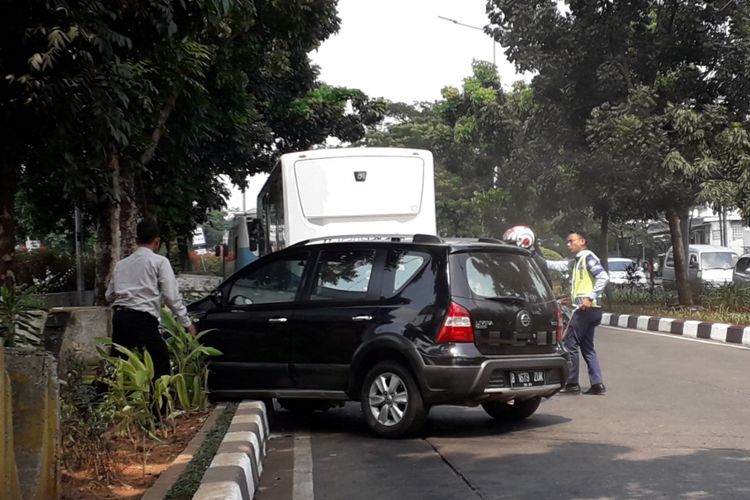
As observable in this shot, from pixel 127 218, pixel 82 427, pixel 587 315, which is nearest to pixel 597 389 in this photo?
pixel 587 315

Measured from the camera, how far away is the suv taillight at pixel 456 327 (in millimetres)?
7270

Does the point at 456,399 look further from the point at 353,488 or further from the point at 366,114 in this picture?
the point at 366,114

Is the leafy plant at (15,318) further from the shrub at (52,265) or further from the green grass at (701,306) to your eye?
the green grass at (701,306)

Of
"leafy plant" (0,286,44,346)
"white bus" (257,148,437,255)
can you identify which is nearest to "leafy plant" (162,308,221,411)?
"leafy plant" (0,286,44,346)

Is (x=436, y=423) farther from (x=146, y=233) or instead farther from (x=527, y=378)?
(x=146, y=233)

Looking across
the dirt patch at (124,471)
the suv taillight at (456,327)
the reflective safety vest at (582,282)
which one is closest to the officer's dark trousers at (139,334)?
the dirt patch at (124,471)

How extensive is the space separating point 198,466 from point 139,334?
81.0 inches

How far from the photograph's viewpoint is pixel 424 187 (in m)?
12.9

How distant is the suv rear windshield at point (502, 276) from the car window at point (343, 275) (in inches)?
32.7

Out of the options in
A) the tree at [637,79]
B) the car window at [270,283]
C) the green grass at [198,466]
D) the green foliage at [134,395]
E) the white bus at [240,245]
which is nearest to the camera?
the green grass at [198,466]

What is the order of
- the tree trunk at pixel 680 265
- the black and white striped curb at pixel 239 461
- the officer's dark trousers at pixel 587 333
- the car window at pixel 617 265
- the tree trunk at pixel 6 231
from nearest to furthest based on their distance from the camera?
the black and white striped curb at pixel 239 461 < the officer's dark trousers at pixel 587 333 < the tree trunk at pixel 6 231 < the tree trunk at pixel 680 265 < the car window at pixel 617 265

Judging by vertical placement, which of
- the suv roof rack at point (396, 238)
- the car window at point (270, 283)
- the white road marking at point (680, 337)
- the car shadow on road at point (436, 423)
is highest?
the suv roof rack at point (396, 238)

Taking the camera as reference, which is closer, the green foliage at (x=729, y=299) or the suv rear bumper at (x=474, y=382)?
the suv rear bumper at (x=474, y=382)

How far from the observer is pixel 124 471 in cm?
565
